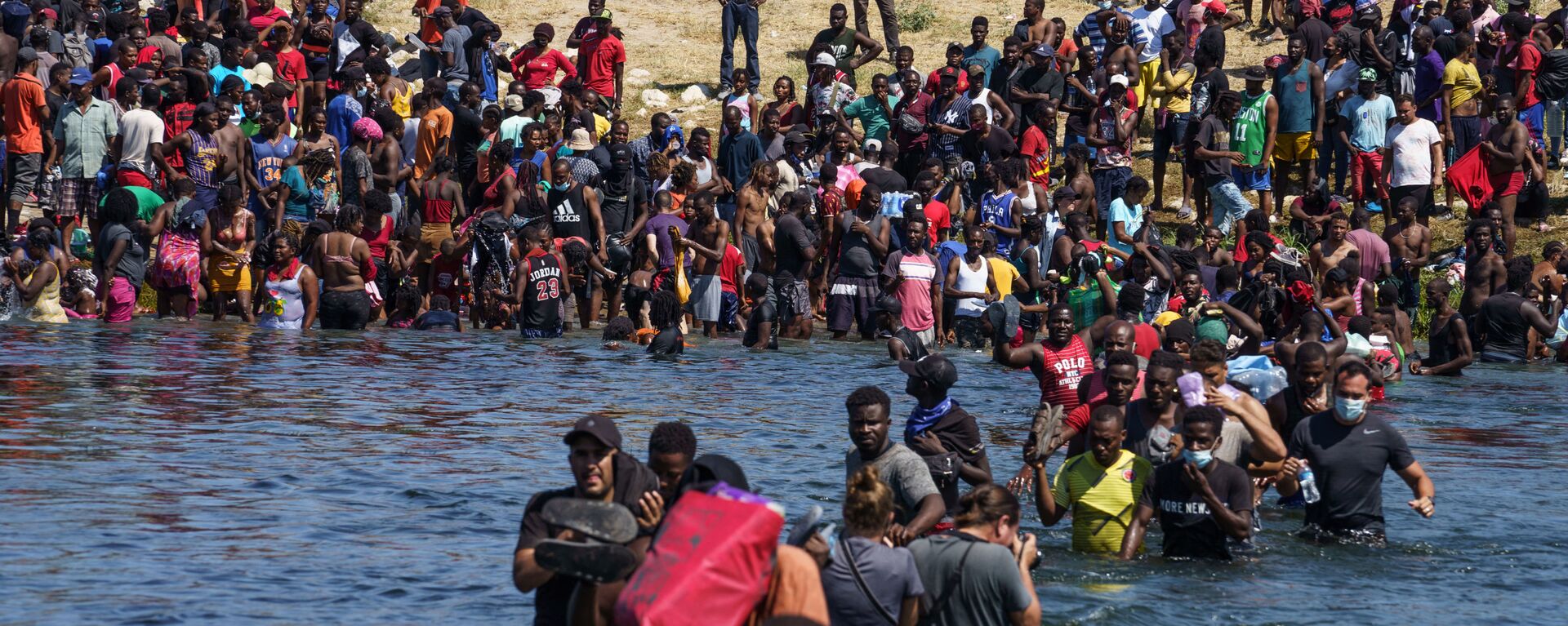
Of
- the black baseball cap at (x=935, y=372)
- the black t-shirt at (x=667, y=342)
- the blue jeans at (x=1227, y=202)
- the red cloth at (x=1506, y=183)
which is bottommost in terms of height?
the black t-shirt at (x=667, y=342)

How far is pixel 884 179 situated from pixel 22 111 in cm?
927

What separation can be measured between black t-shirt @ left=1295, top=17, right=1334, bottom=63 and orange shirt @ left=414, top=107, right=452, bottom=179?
1013 centimetres

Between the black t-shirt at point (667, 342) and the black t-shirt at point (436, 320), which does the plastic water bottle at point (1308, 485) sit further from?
the black t-shirt at point (436, 320)

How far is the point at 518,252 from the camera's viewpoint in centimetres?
1930

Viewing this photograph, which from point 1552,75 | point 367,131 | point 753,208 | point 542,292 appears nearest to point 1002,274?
point 753,208

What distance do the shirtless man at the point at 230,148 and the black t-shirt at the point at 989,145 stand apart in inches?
314

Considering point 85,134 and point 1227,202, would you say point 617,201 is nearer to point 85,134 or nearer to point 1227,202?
point 85,134

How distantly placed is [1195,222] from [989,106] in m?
2.98

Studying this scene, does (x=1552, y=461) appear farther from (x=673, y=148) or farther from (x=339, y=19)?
(x=339, y=19)

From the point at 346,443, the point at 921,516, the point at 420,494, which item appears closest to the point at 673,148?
the point at 346,443

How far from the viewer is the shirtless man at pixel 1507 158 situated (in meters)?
20.3

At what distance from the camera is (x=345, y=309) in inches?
733

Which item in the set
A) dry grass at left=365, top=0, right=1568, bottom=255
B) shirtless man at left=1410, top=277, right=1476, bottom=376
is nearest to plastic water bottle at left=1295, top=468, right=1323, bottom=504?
shirtless man at left=1410, top=277, right=1476, bottom=376

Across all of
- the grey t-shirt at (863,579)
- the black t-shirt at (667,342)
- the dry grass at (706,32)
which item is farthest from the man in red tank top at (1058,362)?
the dry grass at (706,32)
